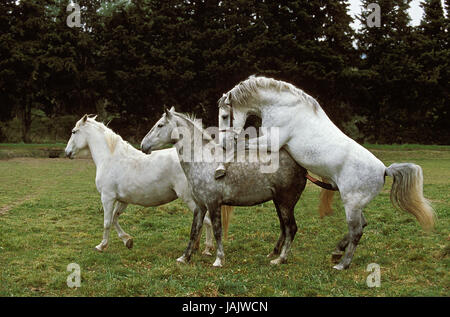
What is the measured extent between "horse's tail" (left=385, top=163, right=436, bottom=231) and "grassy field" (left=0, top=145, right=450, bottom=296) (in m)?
0.79

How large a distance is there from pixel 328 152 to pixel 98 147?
4258mm

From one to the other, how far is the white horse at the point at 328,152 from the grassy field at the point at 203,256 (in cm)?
77

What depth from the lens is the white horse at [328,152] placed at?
22.7 feet

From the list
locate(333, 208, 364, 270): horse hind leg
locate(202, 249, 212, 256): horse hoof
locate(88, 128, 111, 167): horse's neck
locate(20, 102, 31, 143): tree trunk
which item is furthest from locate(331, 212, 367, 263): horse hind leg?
locate(20, 102, 31, 143): tree trunk

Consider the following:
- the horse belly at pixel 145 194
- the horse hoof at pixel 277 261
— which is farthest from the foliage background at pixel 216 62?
the horse hoof at pixel 277 261

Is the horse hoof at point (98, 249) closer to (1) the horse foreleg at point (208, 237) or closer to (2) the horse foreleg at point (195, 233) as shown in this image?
(2) the horse foreleg at point (195, 233)

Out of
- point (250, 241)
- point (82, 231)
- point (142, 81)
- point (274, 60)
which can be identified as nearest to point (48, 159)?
point (142, 81)

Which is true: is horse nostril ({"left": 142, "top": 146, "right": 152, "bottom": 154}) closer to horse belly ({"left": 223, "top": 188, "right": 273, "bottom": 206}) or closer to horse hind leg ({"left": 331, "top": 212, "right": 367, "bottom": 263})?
horse belly ({"left": 223, "top": 188, "right": 273, "bottom": 206})

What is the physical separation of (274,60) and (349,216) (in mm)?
28058

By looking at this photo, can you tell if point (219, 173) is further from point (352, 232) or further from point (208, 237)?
point (352, 232)

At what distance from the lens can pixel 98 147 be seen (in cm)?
878

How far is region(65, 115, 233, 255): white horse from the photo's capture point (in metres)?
8.27

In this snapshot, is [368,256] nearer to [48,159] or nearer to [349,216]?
[349,216]
